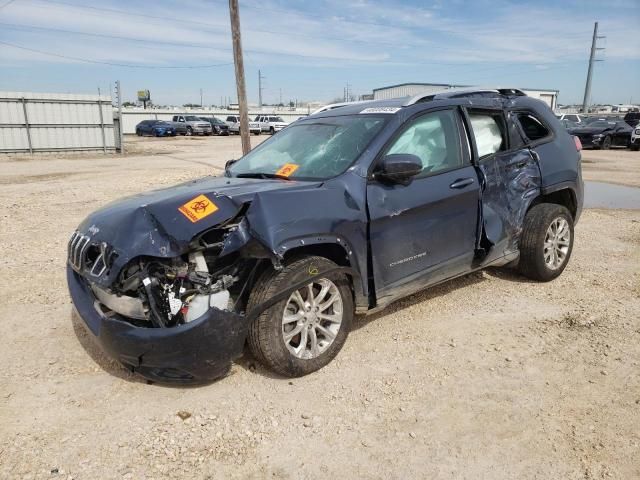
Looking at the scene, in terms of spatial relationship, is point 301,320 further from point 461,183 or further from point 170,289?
point 461,183

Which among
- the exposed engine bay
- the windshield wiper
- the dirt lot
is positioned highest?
the windshield wiper

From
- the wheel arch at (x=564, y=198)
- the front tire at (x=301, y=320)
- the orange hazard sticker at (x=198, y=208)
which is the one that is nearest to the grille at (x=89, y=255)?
the orange hazard sticker at (x=198, y=208)

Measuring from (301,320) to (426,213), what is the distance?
129 cm

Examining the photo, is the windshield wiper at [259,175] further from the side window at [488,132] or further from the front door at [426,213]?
the side window at [488,132]

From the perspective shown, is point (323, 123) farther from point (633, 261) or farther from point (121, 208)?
point (633, 261)

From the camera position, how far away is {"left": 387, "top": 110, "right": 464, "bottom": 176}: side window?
3949 millimetres

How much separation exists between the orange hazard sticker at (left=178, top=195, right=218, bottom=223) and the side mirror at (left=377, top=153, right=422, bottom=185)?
124cm

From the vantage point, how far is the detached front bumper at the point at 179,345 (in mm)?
2855

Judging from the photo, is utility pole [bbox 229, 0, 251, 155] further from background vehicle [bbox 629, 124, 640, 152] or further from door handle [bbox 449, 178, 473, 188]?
background vehicle [bbox 629, 124, 640, 152]

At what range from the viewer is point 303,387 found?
325 cm

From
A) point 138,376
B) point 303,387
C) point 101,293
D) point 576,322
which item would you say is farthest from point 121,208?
point 576,322

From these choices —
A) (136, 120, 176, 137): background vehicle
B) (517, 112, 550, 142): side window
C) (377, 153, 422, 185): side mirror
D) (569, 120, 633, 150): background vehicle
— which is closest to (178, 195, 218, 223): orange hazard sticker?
(377, 153, 422, 185): side mirror

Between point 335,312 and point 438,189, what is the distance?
4.28ft

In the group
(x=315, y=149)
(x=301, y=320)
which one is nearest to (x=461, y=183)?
(x=315, y=149)
